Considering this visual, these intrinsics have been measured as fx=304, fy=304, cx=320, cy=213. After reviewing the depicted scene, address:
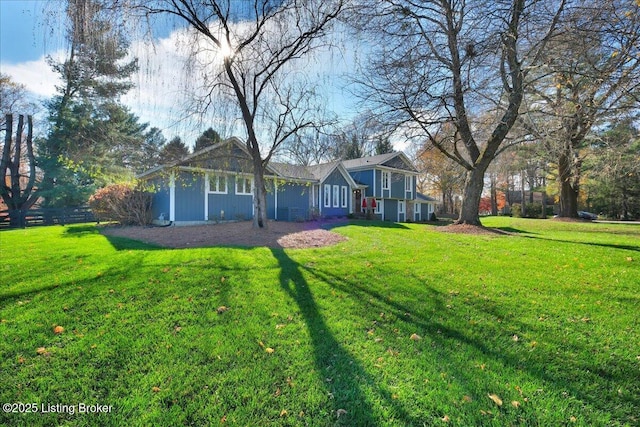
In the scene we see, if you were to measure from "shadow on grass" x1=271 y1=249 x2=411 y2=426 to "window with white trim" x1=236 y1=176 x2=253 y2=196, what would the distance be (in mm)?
13528

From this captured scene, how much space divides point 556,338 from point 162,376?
4.06 m

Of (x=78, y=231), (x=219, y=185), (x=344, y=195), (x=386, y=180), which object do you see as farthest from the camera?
(x=386, y=180)

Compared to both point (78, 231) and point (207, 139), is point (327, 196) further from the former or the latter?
point (78, 231)

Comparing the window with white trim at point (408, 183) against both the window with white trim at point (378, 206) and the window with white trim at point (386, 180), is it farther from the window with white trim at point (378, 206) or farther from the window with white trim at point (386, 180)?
the window with white trim at point (378, 206)

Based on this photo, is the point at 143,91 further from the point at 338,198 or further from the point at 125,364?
the point at 338,198

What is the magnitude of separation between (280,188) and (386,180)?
Answer: 11.4m

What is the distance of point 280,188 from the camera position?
59.8 feet

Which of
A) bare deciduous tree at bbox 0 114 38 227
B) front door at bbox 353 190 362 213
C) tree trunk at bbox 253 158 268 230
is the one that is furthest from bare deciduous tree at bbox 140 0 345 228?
bare deciduous tree at bbox 0 114 38 227

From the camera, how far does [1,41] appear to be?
14.3ft

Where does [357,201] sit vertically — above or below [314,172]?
below

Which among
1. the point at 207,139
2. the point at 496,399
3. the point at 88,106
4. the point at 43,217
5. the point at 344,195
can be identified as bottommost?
the point at 496,399

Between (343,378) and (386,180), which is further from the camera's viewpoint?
(386,180)

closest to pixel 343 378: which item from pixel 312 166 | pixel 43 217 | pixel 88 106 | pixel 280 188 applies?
pixel 280 188

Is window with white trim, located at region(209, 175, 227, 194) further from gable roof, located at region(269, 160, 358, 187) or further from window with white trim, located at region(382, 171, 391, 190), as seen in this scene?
window with white trim, located at region(382, 171, 391, 190)
